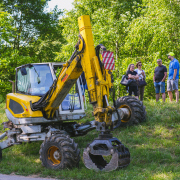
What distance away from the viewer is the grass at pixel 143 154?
5910mm

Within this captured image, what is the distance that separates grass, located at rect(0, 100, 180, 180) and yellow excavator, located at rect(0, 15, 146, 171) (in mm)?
245

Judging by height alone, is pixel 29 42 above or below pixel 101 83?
above

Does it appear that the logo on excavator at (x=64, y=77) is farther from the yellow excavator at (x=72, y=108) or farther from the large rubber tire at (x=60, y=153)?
the large rubber tire at (x=60, y=153)

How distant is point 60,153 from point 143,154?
7.41 feet

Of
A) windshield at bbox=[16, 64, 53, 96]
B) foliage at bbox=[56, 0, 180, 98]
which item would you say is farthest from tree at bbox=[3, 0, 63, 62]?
windshield at bbox=[16, 64, 53, 96]

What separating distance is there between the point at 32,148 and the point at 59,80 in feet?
10.4

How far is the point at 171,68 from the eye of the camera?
1109 centimetres

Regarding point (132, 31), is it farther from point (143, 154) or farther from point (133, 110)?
point (143, 154)

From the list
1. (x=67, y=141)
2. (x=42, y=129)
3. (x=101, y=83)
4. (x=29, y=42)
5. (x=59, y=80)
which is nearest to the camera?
(x=101, y=83)

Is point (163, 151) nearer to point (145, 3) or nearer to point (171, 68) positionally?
point (171, 68)

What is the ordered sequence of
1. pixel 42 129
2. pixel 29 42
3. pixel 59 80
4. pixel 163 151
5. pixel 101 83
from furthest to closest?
pixel 29 42 → pixel 42 129 → pixel 163 151 → pixel 59 80 → pixel 101 83

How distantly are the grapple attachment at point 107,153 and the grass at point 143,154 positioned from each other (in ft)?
0.45

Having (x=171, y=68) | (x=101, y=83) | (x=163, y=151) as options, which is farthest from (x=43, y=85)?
(x=171, y=68)

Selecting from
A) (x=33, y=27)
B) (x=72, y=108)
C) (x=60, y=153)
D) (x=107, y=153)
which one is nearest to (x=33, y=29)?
(x=33, y=27)
